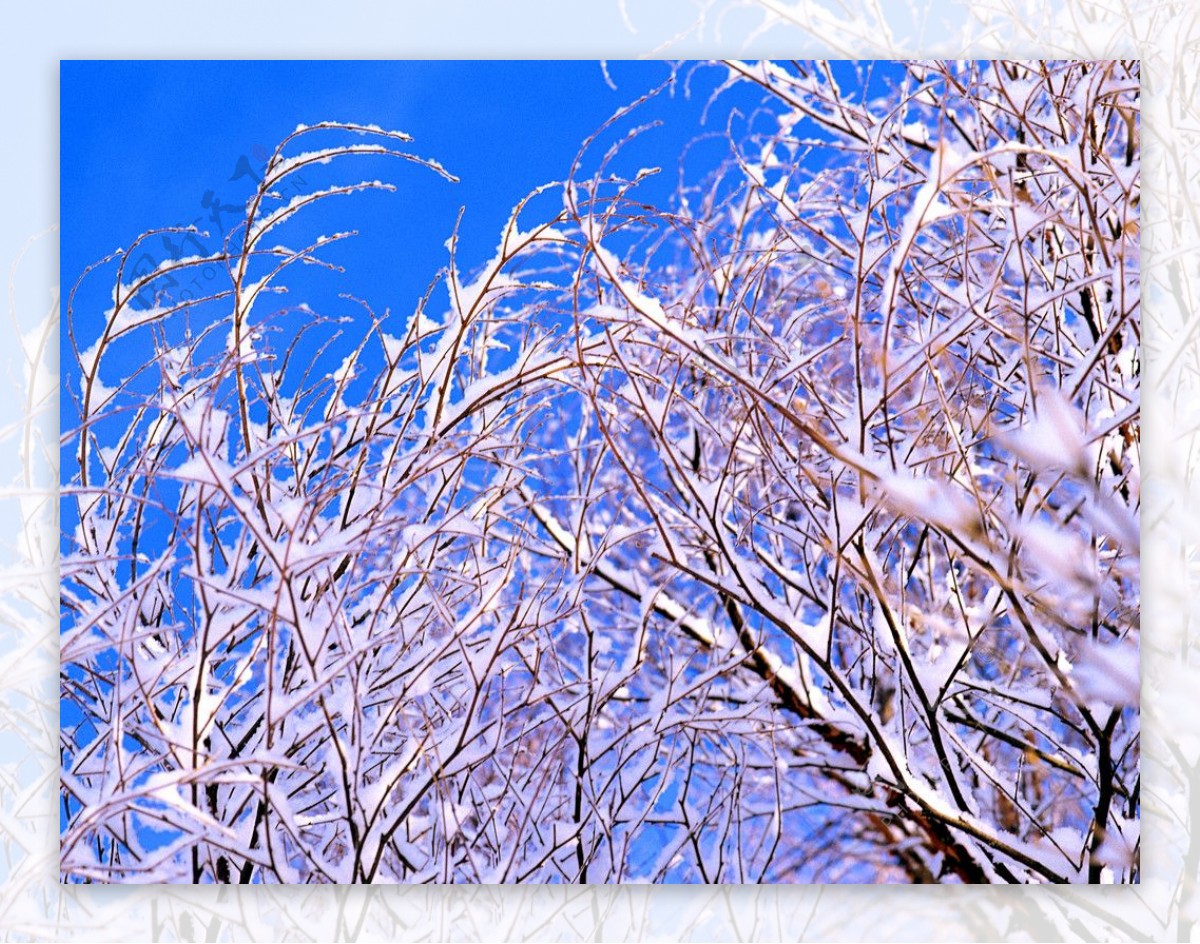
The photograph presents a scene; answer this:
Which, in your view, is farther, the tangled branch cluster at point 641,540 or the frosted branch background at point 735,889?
the frosted branch background at point 735,889

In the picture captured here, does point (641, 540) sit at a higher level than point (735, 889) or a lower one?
higher

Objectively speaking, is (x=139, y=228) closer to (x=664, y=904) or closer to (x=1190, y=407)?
(x=664, y=904)

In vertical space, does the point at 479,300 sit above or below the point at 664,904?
above

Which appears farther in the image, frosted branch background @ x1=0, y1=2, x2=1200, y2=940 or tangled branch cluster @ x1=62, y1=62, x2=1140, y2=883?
frosted branch background @ x1=0, y1=2, x2=1200, y2=940

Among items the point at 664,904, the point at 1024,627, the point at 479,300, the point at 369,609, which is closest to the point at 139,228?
the point at 479,300

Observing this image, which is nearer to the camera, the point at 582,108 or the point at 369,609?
the point at 369,609

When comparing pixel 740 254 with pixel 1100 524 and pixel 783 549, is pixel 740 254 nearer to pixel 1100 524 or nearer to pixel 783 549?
pixel 783 549

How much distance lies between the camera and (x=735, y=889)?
161 cm

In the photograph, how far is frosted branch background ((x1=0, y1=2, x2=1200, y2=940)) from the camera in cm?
161

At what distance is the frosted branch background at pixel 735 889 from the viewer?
161cm

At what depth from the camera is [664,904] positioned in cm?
161

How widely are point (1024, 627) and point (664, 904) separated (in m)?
0.60

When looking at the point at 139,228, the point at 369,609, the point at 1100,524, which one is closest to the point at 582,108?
the point at 139,228

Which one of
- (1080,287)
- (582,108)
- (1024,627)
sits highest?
(582,108)
